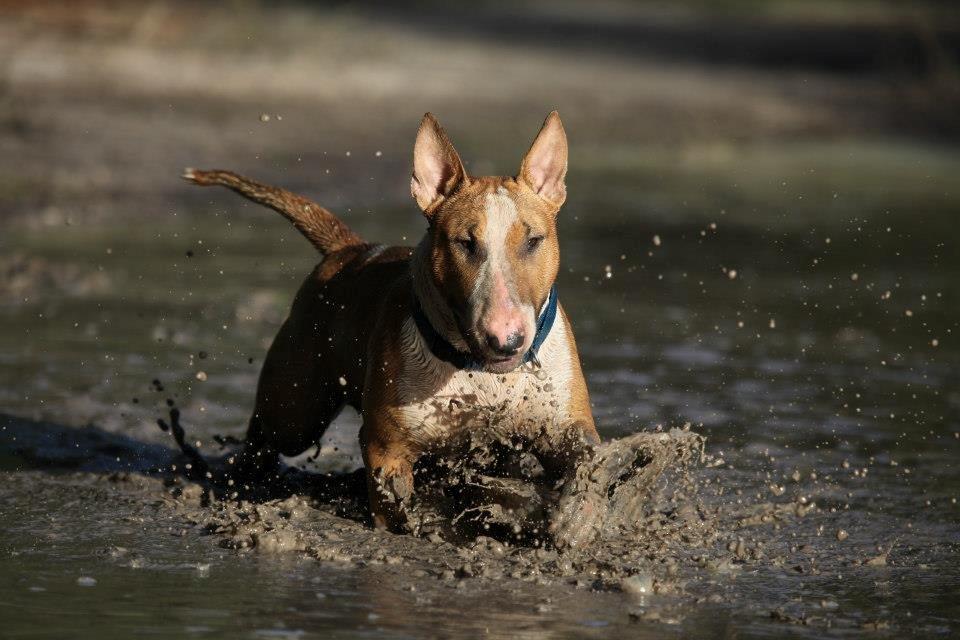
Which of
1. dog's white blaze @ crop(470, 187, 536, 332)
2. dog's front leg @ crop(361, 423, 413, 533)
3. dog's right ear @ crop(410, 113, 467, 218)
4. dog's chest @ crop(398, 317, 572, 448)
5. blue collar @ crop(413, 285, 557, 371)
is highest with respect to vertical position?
dog's right ear @ crop(410, 113, 467, 218)

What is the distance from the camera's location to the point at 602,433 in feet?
25.2

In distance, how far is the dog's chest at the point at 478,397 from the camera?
575cm

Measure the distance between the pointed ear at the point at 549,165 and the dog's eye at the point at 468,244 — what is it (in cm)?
43

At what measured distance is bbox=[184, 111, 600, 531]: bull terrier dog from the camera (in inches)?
219

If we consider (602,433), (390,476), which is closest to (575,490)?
(390,476)

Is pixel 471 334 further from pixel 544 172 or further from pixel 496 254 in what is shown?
pixel 544 172

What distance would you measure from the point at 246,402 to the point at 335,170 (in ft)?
25.9

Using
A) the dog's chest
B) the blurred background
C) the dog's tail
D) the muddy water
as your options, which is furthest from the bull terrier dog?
the blurred background

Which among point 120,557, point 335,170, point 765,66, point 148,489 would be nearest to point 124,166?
point 335,170

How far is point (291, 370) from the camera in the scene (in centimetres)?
660

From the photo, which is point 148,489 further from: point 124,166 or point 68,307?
point 124,166

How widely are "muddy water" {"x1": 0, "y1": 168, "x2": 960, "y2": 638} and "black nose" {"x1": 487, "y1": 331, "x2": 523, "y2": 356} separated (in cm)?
74

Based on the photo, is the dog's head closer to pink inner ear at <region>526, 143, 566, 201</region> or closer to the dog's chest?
pink inner ear at <region>526, 143, 566, 201</region>

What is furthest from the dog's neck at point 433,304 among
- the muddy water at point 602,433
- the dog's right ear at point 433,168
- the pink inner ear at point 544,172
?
the muddy water at point 602,433
